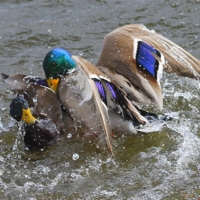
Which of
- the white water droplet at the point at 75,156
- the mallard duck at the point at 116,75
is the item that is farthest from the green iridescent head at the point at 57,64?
the white water droplet at the point at 75,156

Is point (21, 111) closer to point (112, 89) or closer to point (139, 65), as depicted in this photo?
point (112, 89)

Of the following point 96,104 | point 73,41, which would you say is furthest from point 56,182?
point 73,41

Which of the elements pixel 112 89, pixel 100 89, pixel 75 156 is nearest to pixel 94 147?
pixel 75 156

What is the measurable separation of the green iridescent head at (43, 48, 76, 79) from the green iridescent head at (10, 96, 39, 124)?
31 centimetres

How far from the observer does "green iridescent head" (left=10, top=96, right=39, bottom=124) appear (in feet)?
16.3

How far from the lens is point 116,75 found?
5082 millimetres

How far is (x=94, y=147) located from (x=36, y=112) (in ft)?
2.04

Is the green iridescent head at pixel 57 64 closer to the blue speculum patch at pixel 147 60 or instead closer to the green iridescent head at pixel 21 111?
the green iridescent head at pixel 21 111

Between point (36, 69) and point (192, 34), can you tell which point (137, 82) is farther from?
point (192, 34)

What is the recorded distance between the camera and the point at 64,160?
512 cm

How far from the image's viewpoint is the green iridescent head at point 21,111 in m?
4.96

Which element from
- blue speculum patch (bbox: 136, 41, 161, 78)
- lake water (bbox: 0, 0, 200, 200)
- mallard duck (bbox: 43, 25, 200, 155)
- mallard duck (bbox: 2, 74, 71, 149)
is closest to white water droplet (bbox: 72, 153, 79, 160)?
lake water (bbox: 0, 0, 200, 200)

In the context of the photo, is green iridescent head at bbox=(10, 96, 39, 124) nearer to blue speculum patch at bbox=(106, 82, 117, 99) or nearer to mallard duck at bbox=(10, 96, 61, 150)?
mallard duck at bbox=(10, 96, 61, 150)

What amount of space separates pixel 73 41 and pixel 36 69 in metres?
0.91
